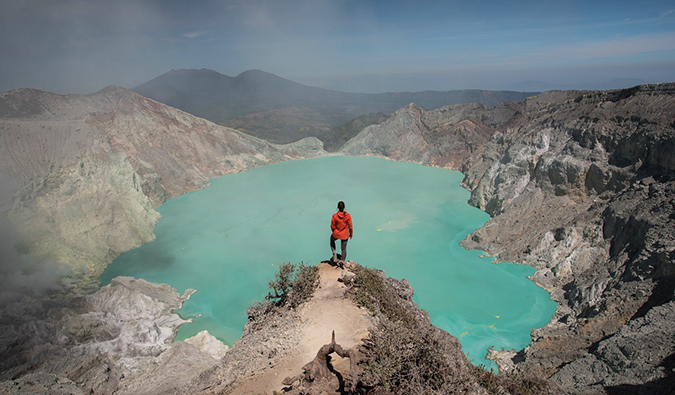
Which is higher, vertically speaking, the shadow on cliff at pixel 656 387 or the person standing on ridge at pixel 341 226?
the person standing on ridge at pixel 341 226

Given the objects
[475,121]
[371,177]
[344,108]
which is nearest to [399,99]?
[344,108]

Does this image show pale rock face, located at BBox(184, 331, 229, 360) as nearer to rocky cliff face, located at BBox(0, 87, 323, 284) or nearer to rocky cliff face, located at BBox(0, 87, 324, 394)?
rocky cliff face, located at BBox(0, 87, 324, 394)

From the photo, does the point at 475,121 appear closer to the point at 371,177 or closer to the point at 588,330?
the point at 371,177

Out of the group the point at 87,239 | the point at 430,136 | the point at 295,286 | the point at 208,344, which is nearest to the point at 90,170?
the point at 87,239

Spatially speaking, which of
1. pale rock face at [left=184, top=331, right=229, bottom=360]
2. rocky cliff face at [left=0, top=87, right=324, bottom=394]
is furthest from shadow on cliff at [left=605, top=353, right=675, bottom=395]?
pale rock face at [left=184, top=331, right=229, bottom=360]

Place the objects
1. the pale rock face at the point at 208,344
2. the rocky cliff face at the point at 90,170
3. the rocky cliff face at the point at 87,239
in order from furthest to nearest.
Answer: the rocky cliff face at the point at 90,170 < the pale rock face at the point at 208,344 < the rocky cliff face at the point at 87,239

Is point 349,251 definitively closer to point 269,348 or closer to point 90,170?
point 269,348

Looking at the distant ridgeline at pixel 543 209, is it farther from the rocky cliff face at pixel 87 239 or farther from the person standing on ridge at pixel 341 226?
the person standing on ridge at pixel 341 226

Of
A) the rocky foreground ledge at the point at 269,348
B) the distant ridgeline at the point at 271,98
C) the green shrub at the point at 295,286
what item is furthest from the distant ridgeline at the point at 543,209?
the distant ridgeline at the point at 271,98
